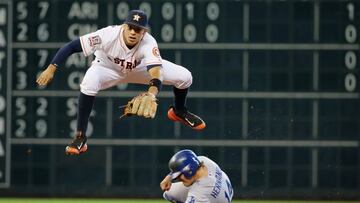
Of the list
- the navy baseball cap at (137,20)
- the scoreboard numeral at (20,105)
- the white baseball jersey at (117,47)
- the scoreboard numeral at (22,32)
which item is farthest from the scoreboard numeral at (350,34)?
the navy baseball cap at (137,20)

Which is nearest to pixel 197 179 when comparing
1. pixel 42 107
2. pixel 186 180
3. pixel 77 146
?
pixel 186 180

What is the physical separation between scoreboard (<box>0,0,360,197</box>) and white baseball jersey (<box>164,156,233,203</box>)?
483cm

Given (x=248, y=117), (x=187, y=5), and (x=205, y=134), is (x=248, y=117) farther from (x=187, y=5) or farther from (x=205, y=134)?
(x=187, y=5)

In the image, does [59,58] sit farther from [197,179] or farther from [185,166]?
[197,179]

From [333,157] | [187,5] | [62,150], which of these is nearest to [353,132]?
[333,157]

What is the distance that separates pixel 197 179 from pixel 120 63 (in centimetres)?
152

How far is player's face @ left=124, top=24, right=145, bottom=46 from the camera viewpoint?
1262 centimetres

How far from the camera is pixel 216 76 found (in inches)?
689

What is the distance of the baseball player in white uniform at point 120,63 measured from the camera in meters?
12.5

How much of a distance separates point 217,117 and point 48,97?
2.38 meters

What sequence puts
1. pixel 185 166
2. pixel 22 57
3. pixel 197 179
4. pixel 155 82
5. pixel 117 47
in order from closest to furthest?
1. pixel 185 166
2. pixel 197 179
3. pixel 155 82
4. pixel 117 47
5. pixel 22 57

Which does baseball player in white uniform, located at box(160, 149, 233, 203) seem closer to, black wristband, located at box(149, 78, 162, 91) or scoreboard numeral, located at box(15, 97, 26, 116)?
black wristband, located at box(149, 78, 162, 91)

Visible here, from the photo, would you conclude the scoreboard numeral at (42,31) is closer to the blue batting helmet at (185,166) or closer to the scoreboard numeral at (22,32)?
the scoreboard numeral at (22,32)

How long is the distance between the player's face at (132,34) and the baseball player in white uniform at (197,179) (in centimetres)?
126
